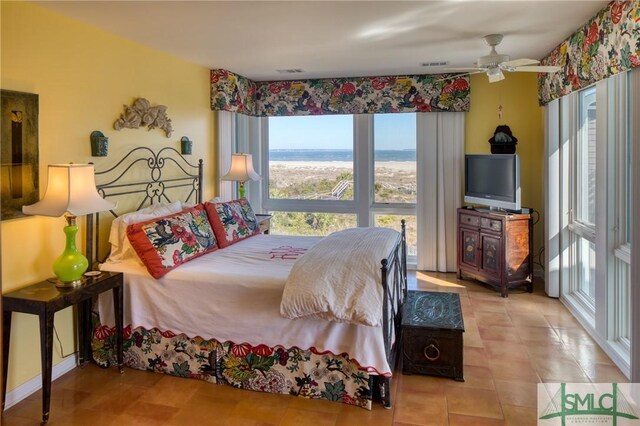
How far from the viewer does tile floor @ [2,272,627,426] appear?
8.47 feet

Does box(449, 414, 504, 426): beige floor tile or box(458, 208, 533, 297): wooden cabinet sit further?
box(458, 208, 533, 297): wooden cabinet

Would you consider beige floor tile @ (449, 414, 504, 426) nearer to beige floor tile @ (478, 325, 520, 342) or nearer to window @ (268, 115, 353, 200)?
beige floor tile @ (478, 325, 520, 342)

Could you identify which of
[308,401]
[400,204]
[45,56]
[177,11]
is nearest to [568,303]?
[400,204]

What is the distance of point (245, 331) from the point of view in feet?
9.36

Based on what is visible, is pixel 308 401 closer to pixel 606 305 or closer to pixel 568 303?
pixel 606 305

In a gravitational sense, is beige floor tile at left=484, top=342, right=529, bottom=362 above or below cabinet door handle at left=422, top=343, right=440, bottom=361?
below

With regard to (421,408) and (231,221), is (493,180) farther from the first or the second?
(421,408)

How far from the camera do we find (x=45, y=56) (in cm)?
293

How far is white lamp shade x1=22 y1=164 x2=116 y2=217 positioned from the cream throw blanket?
1337 mm

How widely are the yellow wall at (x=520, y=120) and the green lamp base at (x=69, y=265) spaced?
14.4 ft

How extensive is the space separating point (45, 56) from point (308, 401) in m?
2.76

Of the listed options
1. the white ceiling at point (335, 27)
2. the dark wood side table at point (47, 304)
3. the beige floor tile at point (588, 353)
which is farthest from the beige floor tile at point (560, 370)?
the dark wood side table at point (47, 304)

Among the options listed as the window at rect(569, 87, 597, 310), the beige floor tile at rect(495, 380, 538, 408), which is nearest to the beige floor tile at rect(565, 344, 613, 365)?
the window at rect(569, 87, 597, 310)

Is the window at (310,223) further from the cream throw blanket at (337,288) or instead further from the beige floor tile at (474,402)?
the beige floor tile at (474,402)
